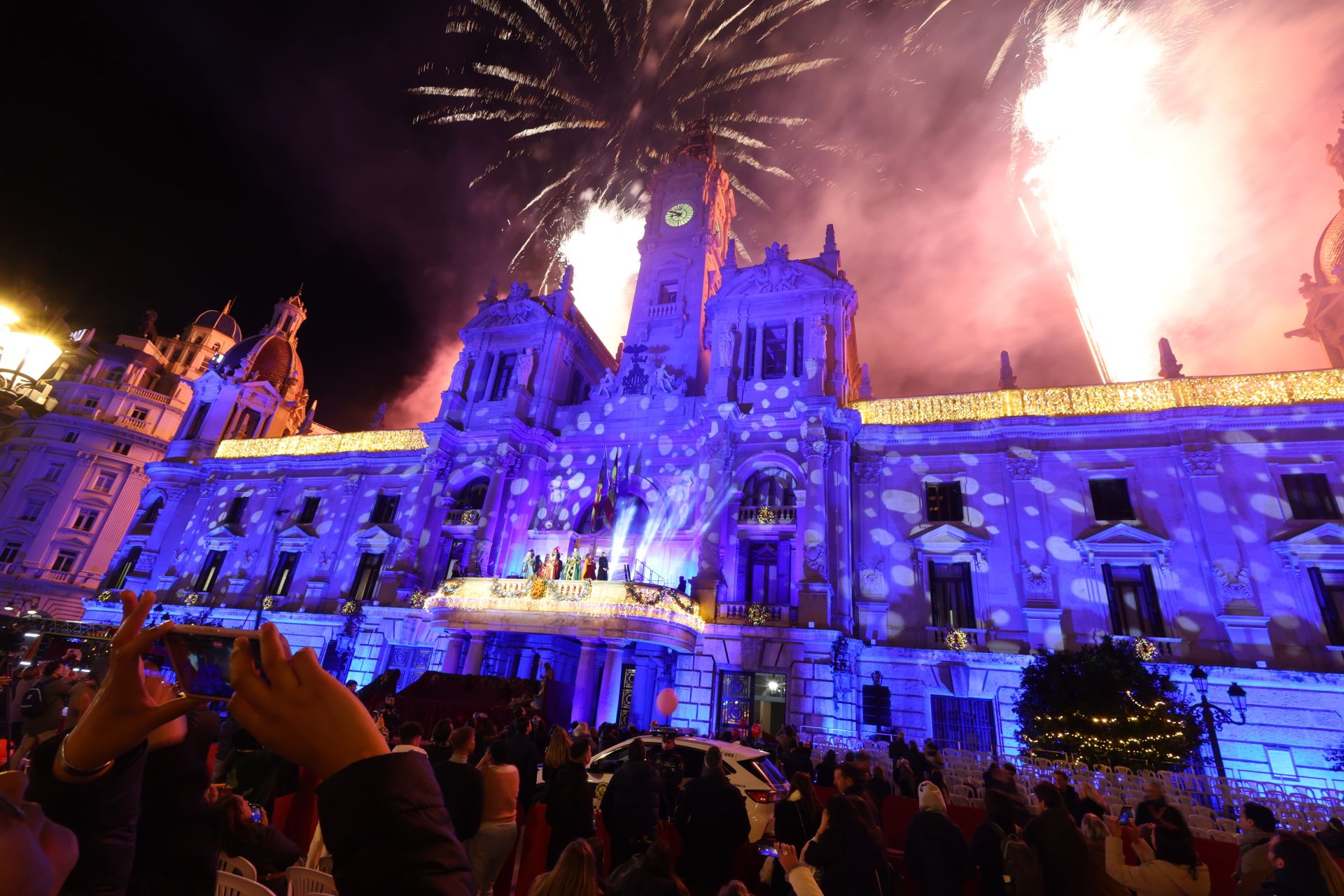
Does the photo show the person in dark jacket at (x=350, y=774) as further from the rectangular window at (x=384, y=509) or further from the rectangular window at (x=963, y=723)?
the rectangular window at (x=384, y=509)

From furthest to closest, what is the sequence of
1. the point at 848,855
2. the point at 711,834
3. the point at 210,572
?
the point at 210,572, the point at 711,834, the point at 848,855

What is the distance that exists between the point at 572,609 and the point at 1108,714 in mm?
16270

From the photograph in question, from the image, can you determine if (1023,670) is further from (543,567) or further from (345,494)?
(345,494)

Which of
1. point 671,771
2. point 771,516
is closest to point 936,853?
point 671,771

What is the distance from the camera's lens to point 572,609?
22750 mm

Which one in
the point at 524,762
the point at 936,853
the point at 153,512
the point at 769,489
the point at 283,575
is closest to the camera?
the point at 936,853

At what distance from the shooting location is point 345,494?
3553cm

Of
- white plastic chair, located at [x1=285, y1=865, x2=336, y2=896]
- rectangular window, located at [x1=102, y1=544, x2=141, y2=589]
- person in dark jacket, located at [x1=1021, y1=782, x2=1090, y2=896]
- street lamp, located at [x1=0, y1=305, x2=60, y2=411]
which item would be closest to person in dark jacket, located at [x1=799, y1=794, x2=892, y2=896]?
person in dark jacket, located at [x1=1021, y1=782, x2=1090, y2=896]

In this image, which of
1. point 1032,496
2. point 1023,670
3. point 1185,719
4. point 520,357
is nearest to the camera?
A: point 1185,719

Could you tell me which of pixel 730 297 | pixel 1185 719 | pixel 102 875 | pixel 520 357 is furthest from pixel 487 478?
pixel 102 875

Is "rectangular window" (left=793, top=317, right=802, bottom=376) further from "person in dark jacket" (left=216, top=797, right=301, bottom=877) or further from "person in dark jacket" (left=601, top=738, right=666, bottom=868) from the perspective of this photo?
"person in dark jacket" (left=216, top=797, right=301, bottom=877)

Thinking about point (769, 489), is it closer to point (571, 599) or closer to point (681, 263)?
point (571, 599)

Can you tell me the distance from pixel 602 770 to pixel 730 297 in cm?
2340

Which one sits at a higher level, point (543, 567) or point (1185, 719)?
point (543, 567)
